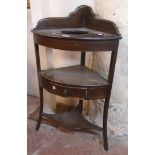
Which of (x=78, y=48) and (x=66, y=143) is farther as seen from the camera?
(x=66, y=143)

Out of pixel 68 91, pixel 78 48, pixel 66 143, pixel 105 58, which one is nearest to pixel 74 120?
pixel 66 143

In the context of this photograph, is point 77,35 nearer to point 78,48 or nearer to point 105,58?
point 78,48

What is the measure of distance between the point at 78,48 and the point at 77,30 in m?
0.35

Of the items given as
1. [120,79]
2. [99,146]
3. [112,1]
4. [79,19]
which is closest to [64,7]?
[79,19]

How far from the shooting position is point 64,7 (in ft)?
7.16

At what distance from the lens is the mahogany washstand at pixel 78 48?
165 cm

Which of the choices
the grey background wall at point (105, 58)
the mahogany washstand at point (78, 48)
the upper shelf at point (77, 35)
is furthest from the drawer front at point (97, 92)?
the upper shelf at point (77, 35)

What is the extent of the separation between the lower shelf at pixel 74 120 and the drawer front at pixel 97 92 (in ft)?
0.93

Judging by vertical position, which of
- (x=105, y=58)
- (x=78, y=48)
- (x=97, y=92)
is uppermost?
(x=78, y=48)

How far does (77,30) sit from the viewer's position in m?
1.95

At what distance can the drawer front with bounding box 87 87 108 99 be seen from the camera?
173cm

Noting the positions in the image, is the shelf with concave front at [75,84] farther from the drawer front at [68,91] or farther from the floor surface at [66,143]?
the floor surface at [66,143]
